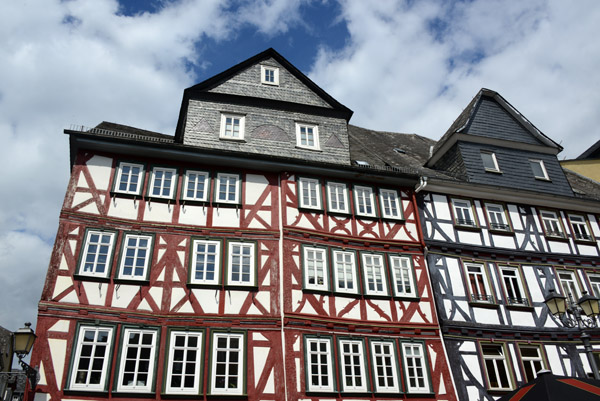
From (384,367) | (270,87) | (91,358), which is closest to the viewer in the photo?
(91,358)

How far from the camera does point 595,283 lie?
73.2 feet

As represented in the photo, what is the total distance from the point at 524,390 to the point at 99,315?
11.3m

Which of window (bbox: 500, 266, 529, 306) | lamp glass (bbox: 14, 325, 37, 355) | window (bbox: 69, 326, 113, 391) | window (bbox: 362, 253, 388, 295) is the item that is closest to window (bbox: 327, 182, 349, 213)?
window (bbox: 362, 253, 388, 295)

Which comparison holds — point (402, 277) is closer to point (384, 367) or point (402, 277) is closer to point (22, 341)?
point (384, 367)

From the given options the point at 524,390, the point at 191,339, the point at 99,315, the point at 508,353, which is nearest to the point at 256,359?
the point at 191,339

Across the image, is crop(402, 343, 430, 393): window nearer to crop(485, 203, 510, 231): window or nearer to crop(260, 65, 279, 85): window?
crop(485, 203, 510, 231): window

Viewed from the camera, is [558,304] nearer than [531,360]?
Yes

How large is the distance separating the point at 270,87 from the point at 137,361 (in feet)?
39.0

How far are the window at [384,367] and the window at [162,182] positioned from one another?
830cm

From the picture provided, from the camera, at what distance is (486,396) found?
17688 millimetres

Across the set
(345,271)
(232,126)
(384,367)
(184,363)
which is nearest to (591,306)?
(384,367)

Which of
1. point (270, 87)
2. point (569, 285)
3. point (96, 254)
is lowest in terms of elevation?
point (96, 254)

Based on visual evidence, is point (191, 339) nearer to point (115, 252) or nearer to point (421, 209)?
point (115, 252)

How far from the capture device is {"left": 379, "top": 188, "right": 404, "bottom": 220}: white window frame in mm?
20500
